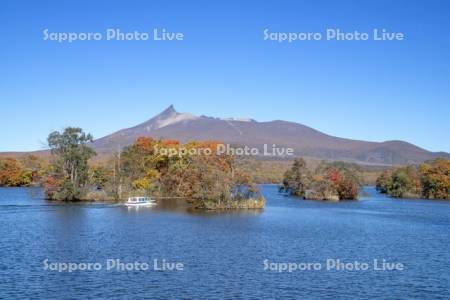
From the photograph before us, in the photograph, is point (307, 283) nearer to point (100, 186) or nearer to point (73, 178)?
point (73, 178)

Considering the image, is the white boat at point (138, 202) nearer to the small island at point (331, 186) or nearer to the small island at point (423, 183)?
the small island at point (331, 186)

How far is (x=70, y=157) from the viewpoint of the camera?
241 ft

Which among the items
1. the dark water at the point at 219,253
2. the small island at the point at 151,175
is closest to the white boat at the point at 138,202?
the small island at the point at 151,175

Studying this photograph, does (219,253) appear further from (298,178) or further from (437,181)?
(437,181)

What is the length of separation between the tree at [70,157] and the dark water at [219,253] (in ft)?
66.7

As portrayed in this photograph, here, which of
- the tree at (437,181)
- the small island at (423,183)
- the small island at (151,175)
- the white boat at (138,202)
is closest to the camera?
the small island at (151,175)

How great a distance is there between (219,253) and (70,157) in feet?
Result: 154

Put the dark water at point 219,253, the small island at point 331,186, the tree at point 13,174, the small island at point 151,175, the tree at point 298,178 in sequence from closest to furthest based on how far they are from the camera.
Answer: the dark water at point 219,253, the small island at point 151,175, the small island at point 331,186, the tree at point 298,178, the tree at point 13,174

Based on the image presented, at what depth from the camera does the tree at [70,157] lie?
7319 centimetres

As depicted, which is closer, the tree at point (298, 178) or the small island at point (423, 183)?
the tree at point (298, 178)

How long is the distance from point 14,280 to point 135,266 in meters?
5.51

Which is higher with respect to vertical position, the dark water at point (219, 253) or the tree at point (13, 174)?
the tree at point (13, 174)

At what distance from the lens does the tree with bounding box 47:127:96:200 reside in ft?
240

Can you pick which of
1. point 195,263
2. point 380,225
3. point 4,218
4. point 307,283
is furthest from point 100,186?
point 307,283
